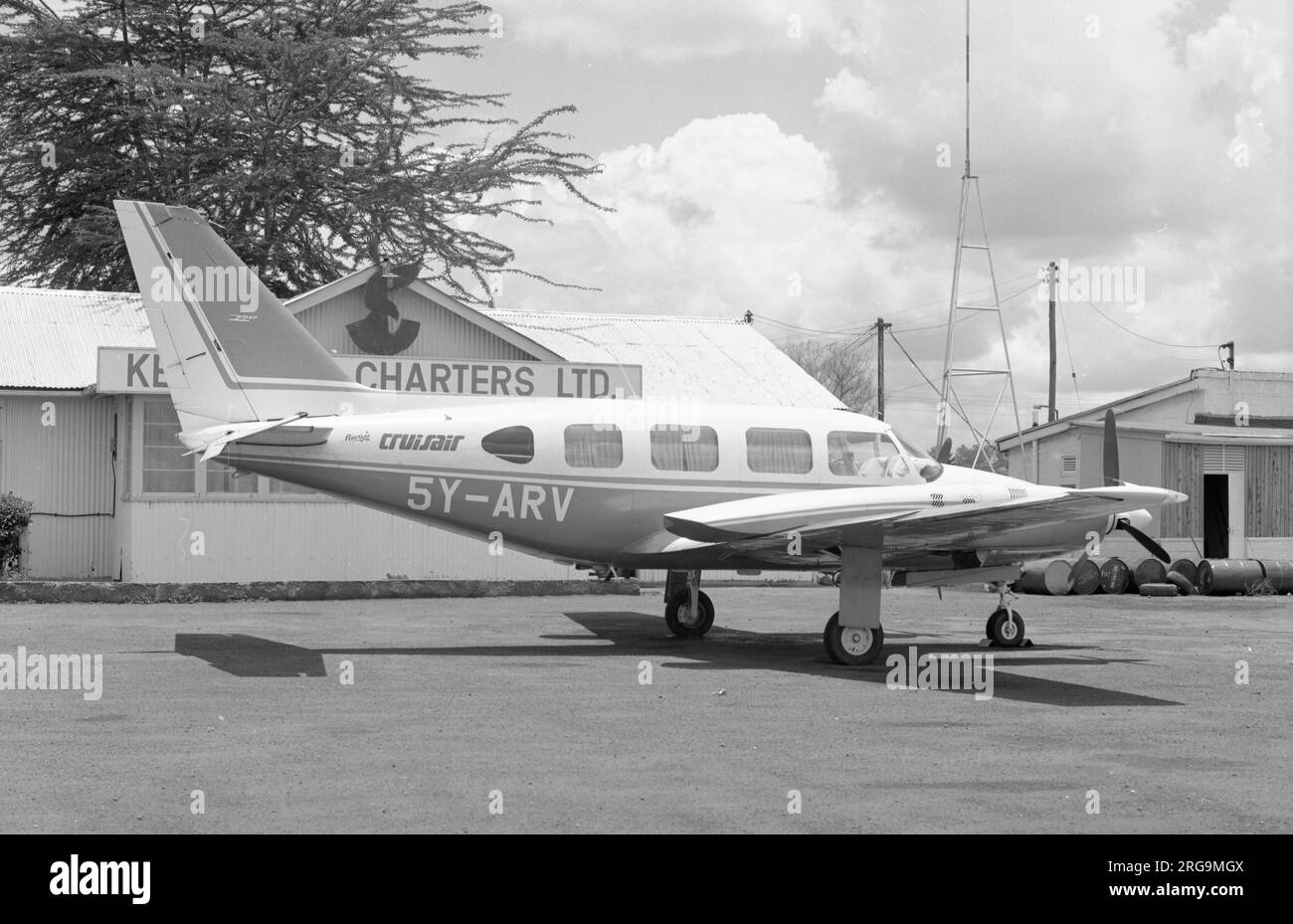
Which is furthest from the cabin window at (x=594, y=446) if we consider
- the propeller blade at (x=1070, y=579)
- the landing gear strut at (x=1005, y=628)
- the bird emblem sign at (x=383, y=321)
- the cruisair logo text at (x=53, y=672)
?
the propeller blade at (x=1070, y=579)

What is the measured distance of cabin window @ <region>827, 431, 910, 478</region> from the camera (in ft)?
53.8

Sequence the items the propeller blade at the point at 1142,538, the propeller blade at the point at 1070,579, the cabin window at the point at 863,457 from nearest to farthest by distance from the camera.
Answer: the cabin window at the point at 863,457 < the propeller blade at the point at 1142,538 < the propeller blade at the point at 1070,579

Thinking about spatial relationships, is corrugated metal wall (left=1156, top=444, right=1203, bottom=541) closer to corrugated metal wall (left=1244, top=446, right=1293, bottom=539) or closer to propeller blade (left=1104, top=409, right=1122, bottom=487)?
corrugated metal wall (left=1244, top=446, right=1293, bottom=539)

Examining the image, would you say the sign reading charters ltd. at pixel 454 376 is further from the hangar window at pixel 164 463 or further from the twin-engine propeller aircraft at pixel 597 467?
the twin-engine propeller aircraft at pixel 597 467

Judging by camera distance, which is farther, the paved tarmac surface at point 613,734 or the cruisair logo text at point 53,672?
the cruisair logo text at point 53,672

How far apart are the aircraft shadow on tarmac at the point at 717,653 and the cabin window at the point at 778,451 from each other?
2.16 metres

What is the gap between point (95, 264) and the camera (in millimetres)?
35625

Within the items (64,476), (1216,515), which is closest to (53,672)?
(64,476)

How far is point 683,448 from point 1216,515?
78.1ft

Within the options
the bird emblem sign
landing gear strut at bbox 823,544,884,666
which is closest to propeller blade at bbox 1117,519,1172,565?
landing gear strut at bbox 823,544,884,666

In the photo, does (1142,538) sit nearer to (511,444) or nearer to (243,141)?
(511,444)

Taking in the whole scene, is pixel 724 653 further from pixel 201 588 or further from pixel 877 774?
pixel 201 588

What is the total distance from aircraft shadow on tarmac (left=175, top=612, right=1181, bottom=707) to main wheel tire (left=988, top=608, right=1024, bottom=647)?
0.14 meters

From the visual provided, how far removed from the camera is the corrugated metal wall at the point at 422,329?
24969 millimetres
